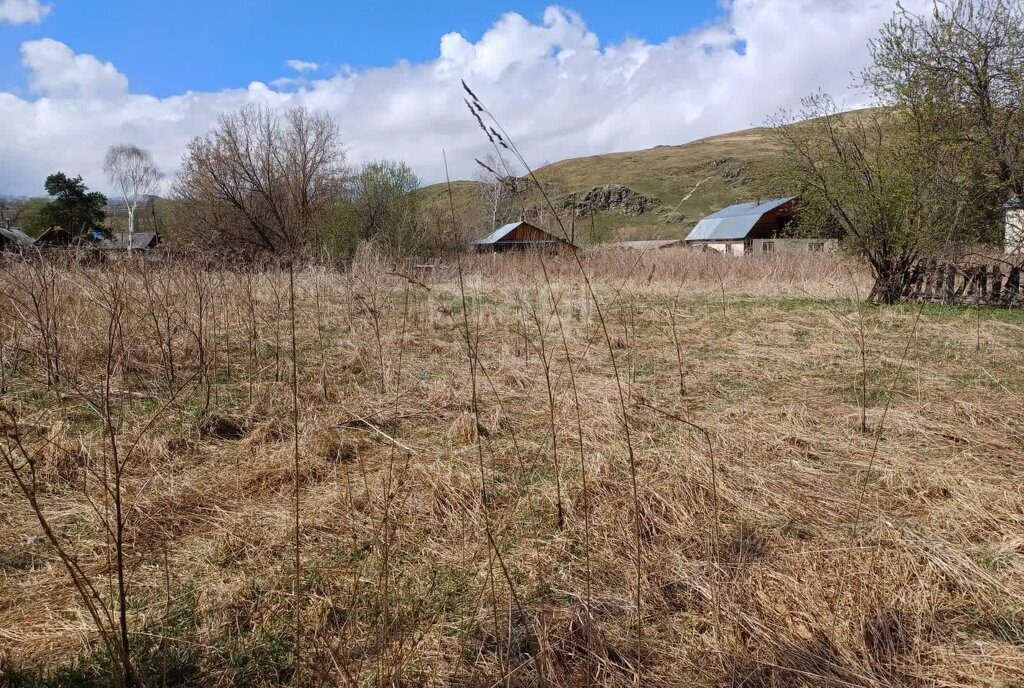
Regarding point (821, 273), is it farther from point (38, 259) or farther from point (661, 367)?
point (38, 259)

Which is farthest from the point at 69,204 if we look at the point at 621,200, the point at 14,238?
the point at 621,200

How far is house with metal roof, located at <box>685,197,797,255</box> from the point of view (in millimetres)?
37250

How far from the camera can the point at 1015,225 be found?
9.84 metres

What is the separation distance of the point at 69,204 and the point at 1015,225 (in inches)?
1703

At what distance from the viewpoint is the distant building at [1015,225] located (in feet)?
31.1

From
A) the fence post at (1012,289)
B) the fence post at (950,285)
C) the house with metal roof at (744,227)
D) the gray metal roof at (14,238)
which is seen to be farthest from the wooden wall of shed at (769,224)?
the gray metal roof at (14,238)

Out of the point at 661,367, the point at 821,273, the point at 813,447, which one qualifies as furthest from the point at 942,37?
the point at 813,447

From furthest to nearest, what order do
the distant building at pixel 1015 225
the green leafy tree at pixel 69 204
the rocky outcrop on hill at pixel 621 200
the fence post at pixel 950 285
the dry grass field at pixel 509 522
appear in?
the rocky outcrop on hill at pixel 621 200
the green leafy tree at pixel 69 204
the fence post at pixel 950 285
the distant building at pixel 1015 225
the dry grass field at pixel 509 522

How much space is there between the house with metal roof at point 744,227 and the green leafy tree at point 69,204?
117 ft

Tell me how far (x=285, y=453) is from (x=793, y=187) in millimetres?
11509

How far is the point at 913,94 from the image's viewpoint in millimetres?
10297

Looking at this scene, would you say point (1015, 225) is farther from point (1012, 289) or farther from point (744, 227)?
point (744, 227)

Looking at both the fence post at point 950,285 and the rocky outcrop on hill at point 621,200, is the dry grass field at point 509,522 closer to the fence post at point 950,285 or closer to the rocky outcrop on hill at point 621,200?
the fence post at point 950,285

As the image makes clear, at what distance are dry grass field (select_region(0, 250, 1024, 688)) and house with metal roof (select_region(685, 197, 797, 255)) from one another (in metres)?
33.5
